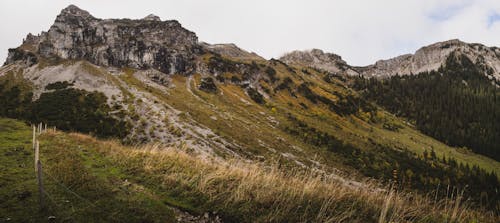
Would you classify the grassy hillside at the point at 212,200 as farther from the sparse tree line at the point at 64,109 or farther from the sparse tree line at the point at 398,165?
the sparse tree line at the point at 398,165

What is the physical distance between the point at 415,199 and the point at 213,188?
5.51 meters

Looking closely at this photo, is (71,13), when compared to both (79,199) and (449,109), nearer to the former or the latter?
(79,199)

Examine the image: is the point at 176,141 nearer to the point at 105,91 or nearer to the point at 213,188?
the point at 213,188

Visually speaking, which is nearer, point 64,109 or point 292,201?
point 292,201

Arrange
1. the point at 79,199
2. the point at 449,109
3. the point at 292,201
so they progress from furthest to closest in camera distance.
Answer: the point at 449,109, the point at 79,199, the point at 292,201

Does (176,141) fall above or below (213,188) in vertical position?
below

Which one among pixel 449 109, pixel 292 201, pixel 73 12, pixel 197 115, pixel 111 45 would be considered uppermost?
pixel 73 12

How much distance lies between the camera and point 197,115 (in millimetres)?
50312

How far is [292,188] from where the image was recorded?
6.46 meters

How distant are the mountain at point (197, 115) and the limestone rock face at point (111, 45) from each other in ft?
1.41

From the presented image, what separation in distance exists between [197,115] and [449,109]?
175m

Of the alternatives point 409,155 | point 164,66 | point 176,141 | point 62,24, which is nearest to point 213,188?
point 176,141

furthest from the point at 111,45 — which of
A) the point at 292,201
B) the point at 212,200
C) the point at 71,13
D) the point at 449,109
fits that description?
the point at 449,109

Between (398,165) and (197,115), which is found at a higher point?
(197,115)
